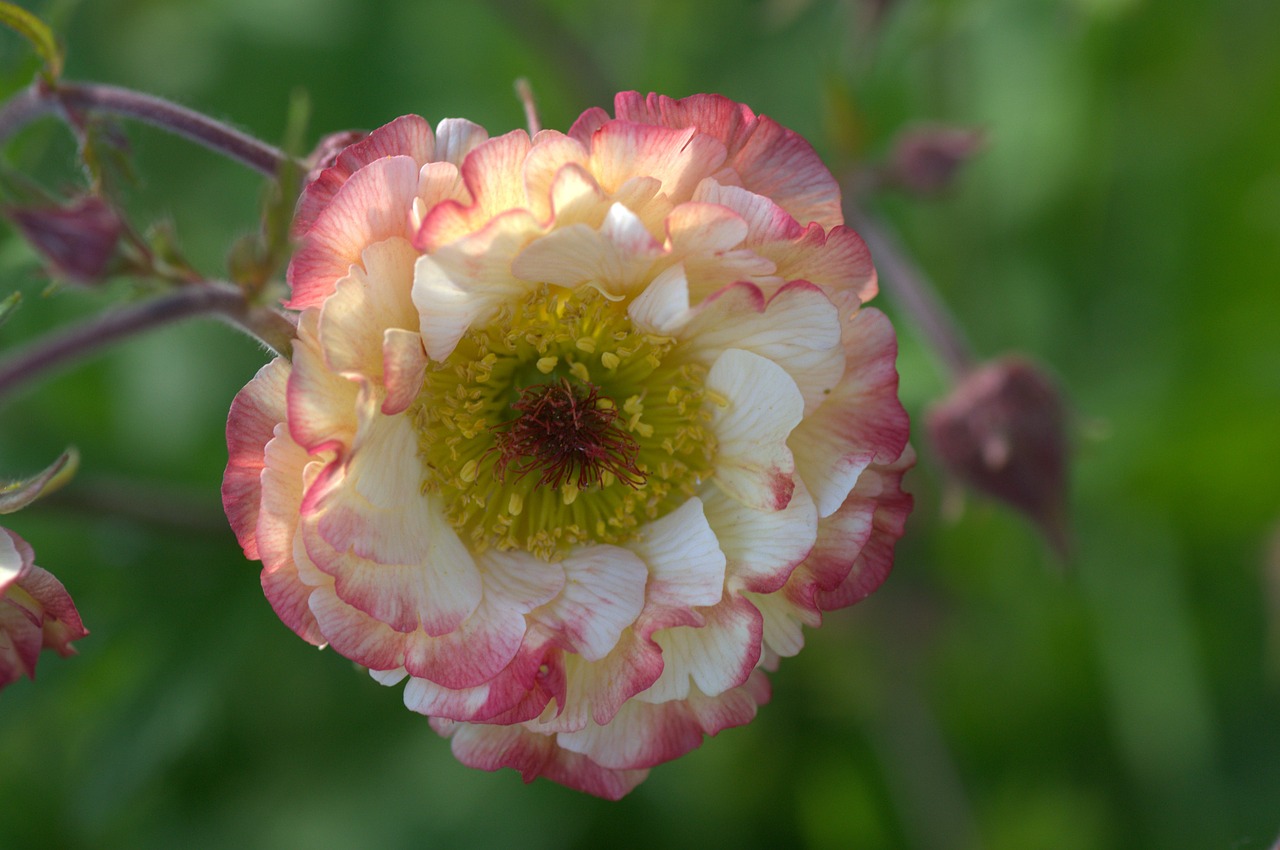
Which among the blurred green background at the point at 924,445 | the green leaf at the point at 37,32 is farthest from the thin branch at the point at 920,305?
the green leaf at the point at 37,32

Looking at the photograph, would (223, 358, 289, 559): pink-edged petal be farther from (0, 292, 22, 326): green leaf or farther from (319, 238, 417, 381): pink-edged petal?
(0, 292, 22, 326): green leaf

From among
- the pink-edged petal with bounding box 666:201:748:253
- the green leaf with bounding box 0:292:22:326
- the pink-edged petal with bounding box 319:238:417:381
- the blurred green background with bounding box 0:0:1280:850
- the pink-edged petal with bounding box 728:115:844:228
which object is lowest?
the blurred green background with bounding box 0:0:1280:850

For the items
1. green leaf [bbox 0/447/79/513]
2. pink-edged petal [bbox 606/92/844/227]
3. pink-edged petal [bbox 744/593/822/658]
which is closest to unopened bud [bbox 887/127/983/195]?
pink-edged petal [bbox 606/92/844/227]

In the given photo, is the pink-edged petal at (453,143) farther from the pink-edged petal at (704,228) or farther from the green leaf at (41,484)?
the green leaf at (41,484)

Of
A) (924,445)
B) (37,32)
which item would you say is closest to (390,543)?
(37,32)

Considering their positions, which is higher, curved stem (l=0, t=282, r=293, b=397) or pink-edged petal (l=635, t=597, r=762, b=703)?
curved stem (l=0, t=282, r=293, b=397)

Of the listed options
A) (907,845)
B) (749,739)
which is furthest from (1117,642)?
(749,739)

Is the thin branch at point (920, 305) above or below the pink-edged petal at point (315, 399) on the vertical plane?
below

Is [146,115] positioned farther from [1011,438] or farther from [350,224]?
[1011,438]
